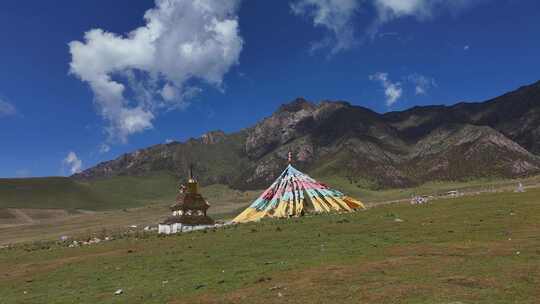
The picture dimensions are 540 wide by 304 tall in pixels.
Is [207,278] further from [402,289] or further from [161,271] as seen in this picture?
[402,289]

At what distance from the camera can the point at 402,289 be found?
663 inches

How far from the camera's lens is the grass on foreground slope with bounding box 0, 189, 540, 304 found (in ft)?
56.7

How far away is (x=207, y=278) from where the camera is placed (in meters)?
22.9

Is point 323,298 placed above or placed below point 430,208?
below

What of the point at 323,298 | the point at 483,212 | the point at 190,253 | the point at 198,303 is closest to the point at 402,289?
the point at 323,298

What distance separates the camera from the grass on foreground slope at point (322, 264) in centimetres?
1728

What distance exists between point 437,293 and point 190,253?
19.8 meters

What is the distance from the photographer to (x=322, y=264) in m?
23.6

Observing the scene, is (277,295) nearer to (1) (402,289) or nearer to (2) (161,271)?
(1) (402,289)

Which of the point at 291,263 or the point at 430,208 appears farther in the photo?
the point at 430,208

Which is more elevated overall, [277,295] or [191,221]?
[191,221]

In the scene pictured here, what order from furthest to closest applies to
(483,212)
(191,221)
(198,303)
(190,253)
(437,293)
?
(191,221), (483,212), (190,253), (198,303), (437,293)

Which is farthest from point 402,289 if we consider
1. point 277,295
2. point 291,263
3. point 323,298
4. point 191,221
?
point 191,221

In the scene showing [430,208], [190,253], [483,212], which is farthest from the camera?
[430,208]
